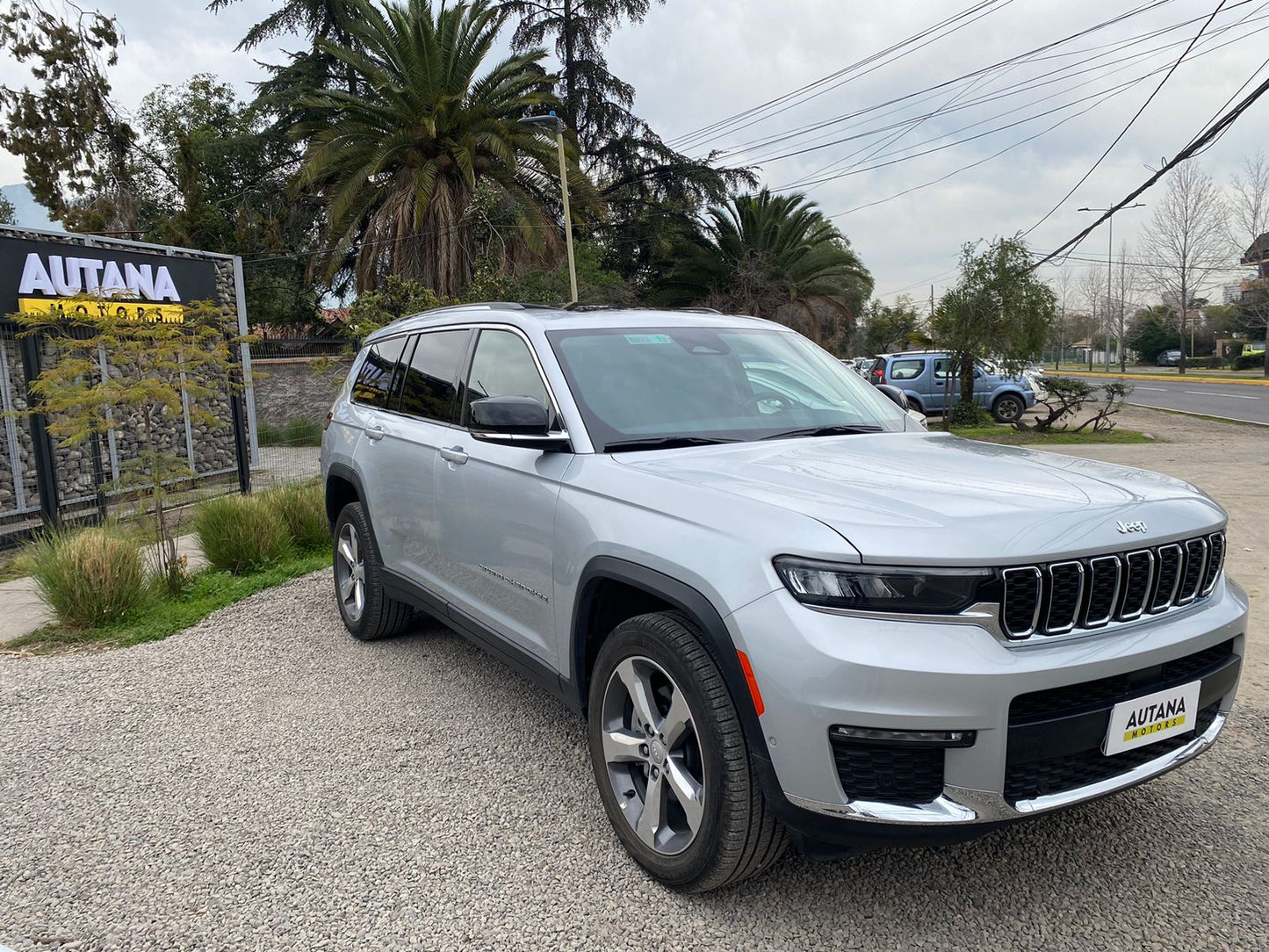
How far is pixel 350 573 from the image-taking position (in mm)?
5531

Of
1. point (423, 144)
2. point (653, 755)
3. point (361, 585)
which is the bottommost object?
point (361, 585)

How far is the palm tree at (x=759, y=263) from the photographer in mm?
29469

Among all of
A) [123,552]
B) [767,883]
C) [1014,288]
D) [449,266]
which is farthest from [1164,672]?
[449,266]

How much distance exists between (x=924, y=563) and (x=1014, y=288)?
17609mm

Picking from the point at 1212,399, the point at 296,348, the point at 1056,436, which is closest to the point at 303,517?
the point at 296,348

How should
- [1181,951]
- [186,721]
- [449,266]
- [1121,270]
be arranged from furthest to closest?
[1121,270] < [449,266] < [186,721] < [1181,951]

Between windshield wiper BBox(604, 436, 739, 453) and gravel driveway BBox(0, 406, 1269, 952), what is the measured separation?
1.34 m

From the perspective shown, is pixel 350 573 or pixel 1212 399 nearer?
pixel 350 573

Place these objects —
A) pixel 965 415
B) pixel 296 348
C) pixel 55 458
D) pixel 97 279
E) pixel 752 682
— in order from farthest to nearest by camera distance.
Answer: pixel 296 348
pixel 965 415
pixel 97 279
pixel 55 458
pixel 752 682

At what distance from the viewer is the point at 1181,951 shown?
2.46 meters

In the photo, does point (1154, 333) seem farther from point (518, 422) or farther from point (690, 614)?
point (690, 614)

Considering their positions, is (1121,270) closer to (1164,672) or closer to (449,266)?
(449,266)

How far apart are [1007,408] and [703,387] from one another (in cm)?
1918

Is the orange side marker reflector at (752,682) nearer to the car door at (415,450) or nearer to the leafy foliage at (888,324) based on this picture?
the car door at (415,450)
